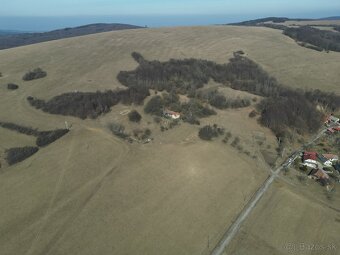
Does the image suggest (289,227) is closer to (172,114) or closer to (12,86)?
(172,114)

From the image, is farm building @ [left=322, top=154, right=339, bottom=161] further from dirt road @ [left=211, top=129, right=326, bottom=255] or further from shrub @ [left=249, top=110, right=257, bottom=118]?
shrub @ [left=249, top=110, right=257, bottom=118]

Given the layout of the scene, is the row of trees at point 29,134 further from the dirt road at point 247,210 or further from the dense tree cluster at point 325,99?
the dense tree cluster at point 325,99

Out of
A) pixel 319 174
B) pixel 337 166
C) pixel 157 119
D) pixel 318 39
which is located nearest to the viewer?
pixel 319 174

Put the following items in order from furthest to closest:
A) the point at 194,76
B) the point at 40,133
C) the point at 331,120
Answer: the point at 194,76
the point at 331,120
the point at 40,133

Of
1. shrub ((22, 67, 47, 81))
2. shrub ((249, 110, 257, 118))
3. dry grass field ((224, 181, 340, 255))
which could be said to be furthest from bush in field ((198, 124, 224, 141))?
shrub ((22, 67, 47, 81))

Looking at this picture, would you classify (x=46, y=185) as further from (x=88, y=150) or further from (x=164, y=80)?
(x=164, y=80)

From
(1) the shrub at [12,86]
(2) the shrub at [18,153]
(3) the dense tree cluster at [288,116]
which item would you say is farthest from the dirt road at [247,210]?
(1) the shrub at [12,86]

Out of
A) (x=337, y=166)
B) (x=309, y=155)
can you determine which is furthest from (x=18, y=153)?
(x=337, y=166)
